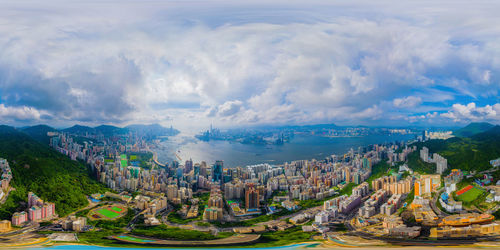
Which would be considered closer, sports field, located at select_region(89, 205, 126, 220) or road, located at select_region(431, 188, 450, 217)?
road, located at select_region(431, 188, 450, 217)

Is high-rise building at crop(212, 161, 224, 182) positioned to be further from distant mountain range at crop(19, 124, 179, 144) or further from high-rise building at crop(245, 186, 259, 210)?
high-rise building at crop(245, 186, 259, 210)

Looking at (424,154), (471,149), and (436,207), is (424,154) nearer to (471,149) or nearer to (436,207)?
(471,149)

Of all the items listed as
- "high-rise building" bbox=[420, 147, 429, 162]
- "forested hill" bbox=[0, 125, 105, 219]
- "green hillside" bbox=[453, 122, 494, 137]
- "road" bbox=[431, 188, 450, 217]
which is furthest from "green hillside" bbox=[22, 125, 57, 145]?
"green hillside" bbox=[453, 122, 494, 137]

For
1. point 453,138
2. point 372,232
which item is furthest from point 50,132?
point 453,138

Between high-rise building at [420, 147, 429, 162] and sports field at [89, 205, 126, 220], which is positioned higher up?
high-rise building at [420, 147, 429, 162]

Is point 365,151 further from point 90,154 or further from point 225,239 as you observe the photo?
point 90,154

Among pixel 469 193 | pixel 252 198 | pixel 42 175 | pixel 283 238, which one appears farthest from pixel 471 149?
pixel 42 175
